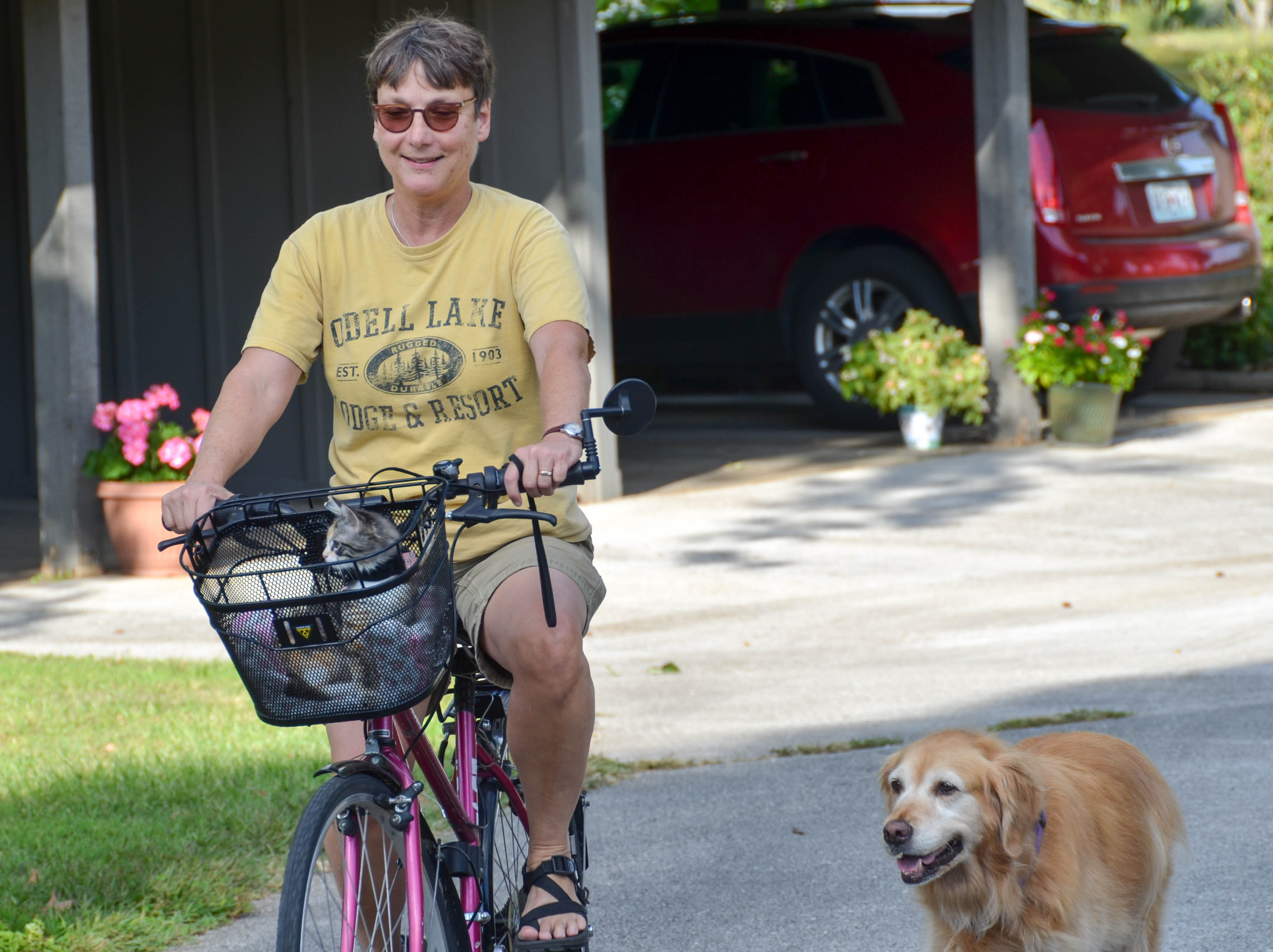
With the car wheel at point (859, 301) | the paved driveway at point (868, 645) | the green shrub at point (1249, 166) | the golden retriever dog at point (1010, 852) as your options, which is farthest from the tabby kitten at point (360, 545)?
the green shrub at point (1249, 166)

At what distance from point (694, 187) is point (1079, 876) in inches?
335

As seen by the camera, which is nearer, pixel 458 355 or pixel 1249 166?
pixel 458 355

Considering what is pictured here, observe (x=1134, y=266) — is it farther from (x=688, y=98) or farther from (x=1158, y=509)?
(x=688, y=98)

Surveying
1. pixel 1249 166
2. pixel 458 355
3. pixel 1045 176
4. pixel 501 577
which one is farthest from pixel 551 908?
pixel 1249 166

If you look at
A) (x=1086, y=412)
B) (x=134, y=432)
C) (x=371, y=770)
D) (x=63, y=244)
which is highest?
(x=63, y=244)

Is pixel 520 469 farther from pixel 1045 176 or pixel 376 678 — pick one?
pixel 1045 176

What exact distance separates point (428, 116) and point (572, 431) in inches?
25.4

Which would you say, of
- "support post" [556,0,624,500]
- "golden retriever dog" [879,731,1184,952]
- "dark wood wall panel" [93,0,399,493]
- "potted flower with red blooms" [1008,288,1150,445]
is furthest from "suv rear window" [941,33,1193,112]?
"golden retriever dog" [879,731,1184,952]

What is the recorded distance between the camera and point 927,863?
2.89 metres

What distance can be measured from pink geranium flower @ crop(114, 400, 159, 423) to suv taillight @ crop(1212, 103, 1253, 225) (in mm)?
6908

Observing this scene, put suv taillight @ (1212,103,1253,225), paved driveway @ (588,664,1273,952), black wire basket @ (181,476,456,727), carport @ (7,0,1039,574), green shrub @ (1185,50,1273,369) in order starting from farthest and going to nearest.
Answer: green shrub @ (1185,50,1273,369) < suv taillight @ (1212,103,1253,225) < carport @ (7,0,1039,574) < paved driveway @ (588,664,1273,952) < black wire basket @ (181,476,456,727)

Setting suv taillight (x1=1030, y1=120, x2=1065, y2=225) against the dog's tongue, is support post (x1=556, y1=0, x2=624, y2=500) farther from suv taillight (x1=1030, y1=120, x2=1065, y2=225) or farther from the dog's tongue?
the dog's tongue

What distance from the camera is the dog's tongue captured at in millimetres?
2877

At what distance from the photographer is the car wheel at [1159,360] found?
11641mm
